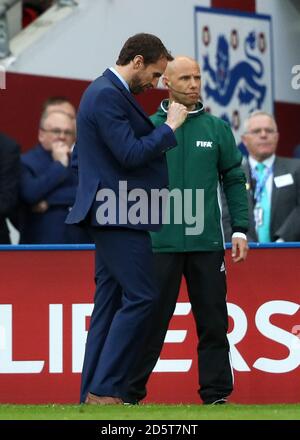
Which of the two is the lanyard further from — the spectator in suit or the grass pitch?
the grass pitch

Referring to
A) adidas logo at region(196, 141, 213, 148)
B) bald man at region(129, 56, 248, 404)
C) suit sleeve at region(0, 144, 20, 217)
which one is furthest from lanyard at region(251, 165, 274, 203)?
adidas logo at region(196, 141, 213, 148)

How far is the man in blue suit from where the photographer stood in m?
8.49

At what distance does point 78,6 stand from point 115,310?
18.5ft

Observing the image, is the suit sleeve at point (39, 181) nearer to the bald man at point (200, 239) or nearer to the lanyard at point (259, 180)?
the lanyard at point (259, 180)

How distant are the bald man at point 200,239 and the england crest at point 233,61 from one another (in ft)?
16.3

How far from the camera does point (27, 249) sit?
1041 cm

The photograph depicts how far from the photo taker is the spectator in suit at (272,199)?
11406 mm

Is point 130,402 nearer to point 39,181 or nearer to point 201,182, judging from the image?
point 201,182

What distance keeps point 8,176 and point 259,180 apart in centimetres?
192

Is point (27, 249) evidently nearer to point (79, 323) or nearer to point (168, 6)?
point (79, 323)

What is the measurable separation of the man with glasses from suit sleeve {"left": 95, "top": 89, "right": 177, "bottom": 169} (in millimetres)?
3204

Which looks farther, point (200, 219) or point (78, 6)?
point (78, 6)
